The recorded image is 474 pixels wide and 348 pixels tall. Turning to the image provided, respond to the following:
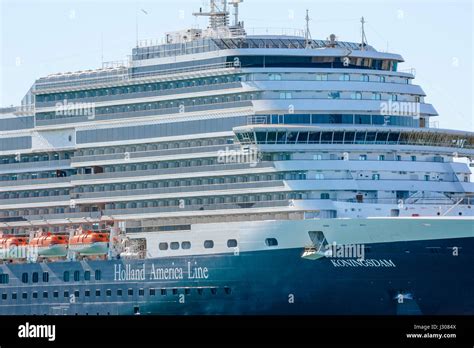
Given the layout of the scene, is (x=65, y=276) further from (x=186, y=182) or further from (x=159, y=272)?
(x=186, y=182)

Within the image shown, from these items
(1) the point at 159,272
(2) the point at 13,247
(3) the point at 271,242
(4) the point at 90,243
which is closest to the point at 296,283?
(3) the point at 271,242

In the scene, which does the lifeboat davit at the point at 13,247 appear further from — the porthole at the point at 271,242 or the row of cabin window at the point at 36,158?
the porthole at the point at 271,242

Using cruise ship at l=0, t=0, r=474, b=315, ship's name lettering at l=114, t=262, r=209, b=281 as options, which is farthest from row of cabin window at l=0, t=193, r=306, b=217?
ship's name lettering at l=114, t=262, r=209, b=281

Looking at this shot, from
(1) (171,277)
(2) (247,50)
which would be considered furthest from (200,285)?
(2) (247,50)

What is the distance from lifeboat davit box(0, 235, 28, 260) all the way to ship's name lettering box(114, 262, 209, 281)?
6995 mm

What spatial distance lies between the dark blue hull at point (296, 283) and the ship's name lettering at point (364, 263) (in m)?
0.04

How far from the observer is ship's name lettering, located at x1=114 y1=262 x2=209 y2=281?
7271cm

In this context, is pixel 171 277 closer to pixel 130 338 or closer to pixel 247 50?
pixel 247 50

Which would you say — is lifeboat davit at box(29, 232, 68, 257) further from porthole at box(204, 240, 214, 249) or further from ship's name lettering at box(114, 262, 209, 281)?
porthole at box(204, 240, 214, 249)

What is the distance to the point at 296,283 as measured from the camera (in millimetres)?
70312

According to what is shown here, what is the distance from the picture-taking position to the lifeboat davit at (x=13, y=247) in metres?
81.0

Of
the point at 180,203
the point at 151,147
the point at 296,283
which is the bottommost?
the point at 296,283

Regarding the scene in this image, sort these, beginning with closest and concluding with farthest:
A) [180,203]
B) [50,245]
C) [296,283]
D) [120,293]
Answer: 1. [296,283]
2. [180,203]
3. [120,293]
4. [50,245]

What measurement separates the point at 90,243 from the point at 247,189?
30.4 feet
